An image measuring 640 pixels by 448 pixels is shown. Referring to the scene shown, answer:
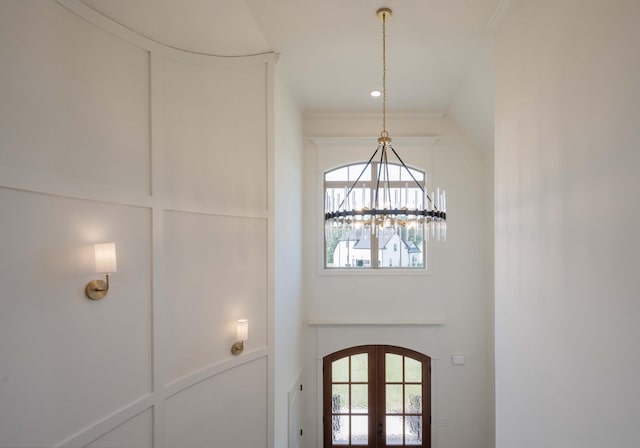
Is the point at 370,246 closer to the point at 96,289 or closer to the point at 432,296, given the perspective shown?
the point at 432,296

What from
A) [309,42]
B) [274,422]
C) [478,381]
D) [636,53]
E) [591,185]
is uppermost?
[309,42]

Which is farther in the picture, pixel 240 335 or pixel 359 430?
pixel 359 430

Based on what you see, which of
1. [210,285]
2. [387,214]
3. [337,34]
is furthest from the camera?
[337,34]

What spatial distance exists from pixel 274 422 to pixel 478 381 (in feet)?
11.6

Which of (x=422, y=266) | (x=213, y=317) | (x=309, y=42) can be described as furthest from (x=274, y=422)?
(x=309, y=42)

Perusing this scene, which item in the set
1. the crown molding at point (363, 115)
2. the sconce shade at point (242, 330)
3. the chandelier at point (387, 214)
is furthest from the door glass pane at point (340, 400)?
the crown molding at point (363, 115)

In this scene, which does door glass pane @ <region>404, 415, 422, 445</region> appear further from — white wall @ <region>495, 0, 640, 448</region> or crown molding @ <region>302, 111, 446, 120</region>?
crown molding @ <region>302, 111, 446, 120</region>

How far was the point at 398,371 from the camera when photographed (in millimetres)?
6031

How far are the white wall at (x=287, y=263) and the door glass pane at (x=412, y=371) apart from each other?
1.71m

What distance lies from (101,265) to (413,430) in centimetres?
550

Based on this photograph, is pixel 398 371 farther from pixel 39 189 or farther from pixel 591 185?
pixel 39 189

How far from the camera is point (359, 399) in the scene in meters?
6.04

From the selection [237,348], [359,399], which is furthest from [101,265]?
[359,399]

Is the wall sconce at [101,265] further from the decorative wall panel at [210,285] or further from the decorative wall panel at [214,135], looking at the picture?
the decorative wall panel at [214,135]
